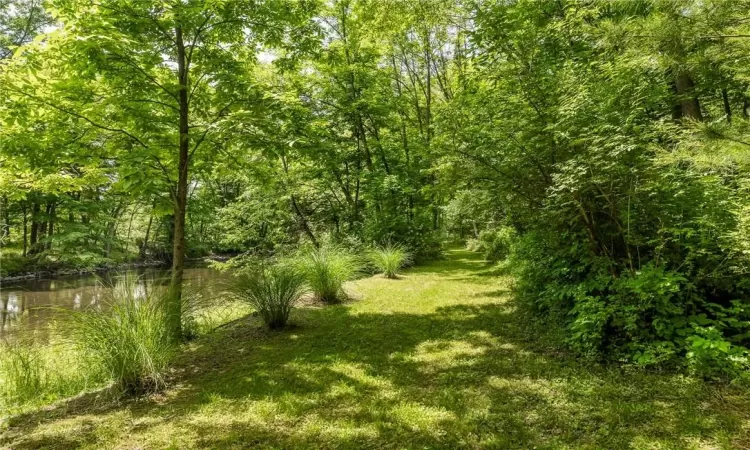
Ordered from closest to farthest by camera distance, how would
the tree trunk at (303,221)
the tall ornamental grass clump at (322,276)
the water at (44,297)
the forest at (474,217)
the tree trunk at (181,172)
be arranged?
the forest at (474,217), the tree trunk at (181,172), the tall ornamental grass clump at (322,276), the water at (44,297), the tree trunk at (303,221)

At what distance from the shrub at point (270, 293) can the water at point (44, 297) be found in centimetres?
70

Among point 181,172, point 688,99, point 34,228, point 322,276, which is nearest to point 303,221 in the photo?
point 322,276

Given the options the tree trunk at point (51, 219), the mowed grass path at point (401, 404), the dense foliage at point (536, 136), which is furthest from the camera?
the tree trunk at point (51, 219)

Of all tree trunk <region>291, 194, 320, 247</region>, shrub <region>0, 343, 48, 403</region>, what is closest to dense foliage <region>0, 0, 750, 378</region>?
shrub <region>0, 343, 48, 403</region>

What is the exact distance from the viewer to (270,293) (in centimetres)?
562

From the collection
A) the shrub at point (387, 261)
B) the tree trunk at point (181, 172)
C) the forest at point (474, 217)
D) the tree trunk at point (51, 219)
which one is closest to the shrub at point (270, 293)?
the forest at point (474, 217)

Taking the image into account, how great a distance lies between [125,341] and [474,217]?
463 cm

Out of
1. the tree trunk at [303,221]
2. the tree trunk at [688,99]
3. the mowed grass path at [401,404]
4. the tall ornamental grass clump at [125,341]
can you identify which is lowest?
the mowed grass path at [401,404]

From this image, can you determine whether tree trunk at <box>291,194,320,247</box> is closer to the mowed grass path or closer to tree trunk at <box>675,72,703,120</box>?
the mowed grass path

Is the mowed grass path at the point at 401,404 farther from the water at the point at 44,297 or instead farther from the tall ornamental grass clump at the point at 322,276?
the tall ornamental grass clump at the point at 322,276

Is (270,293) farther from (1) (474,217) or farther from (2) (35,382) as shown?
(1) (474,217)

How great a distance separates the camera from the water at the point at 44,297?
809 centimetres

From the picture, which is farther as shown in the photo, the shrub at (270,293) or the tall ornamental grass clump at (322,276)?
the tall ornamental grass clump at (322,276)

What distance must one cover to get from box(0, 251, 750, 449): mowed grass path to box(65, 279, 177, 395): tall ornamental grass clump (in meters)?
0.24
